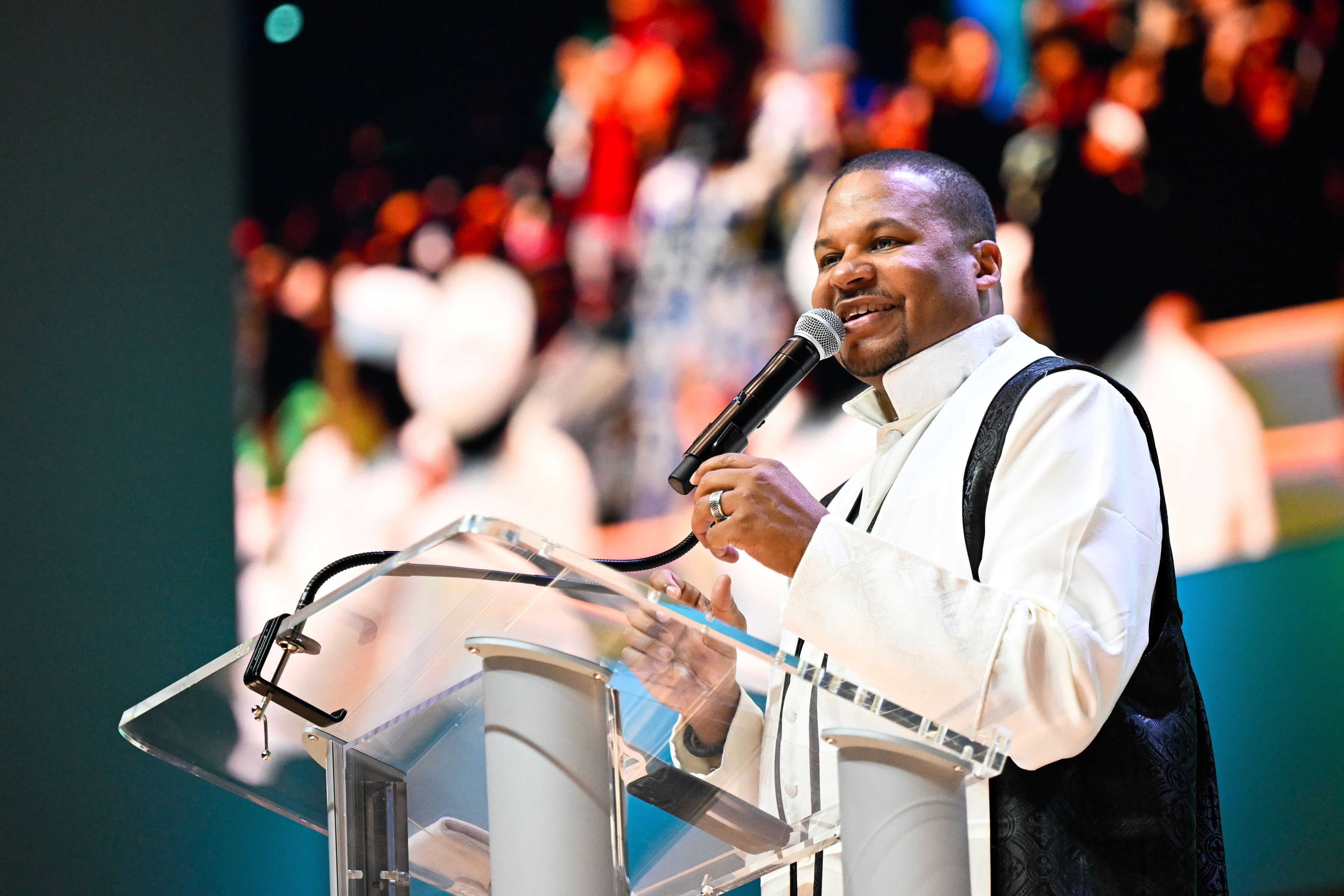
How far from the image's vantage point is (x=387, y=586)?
88 centimetres

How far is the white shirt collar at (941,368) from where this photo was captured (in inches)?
66.0

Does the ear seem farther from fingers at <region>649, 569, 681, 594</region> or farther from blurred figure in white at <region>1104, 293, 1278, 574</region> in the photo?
blurred figure in white at <region>1104, 293, 1278, 574</region>

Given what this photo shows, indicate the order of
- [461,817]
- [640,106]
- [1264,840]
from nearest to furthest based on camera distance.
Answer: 1. [461,817]
2. [1264,840]
3. [640,106]

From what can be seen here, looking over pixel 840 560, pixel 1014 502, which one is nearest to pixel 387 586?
pixel 840 560

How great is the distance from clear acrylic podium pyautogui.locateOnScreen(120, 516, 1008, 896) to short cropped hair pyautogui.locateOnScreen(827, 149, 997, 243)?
3.15ft

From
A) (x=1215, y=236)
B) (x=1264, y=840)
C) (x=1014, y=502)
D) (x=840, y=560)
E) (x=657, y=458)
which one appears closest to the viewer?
(x=840, y=560)

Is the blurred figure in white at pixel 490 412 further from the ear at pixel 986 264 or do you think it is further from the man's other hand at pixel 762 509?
the man's other hand at pixel 762 509

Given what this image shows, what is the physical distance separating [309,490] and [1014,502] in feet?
6.19

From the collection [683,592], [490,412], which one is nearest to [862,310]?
[683,592]

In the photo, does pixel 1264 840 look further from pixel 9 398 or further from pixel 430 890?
pixel 9 398

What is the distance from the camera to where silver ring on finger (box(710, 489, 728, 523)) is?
1.19 m

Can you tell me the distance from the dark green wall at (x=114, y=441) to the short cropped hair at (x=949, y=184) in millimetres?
1621

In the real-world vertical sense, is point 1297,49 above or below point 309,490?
above

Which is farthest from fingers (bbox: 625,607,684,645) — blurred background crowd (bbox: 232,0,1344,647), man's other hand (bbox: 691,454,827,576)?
A: blurred background crowd (bbox: 232,0,1344,647)
